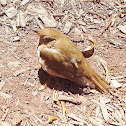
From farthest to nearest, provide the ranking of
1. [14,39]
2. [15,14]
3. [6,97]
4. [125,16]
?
1. [125,16]
2. [15,14]
3. [14,39]
4. [6,97]

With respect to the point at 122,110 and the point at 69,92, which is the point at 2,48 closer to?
the point at 69,92

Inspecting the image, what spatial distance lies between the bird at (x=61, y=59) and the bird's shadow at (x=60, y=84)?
0.56 ft

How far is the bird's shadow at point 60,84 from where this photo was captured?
15.6 feet

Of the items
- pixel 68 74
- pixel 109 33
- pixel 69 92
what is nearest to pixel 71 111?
pixel 69 92

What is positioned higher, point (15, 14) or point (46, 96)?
point (15, 14)

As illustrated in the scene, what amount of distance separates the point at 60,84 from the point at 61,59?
67 centimetres

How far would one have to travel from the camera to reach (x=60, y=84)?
15.8 ft

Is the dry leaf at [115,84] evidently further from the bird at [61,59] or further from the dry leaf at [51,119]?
the dry leaf at [51,119]

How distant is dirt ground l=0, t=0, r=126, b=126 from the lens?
4.30 meters

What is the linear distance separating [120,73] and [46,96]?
5.91 ft

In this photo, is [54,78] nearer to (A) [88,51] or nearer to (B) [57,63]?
(B) [57,63]

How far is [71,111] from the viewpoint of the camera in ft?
14.6

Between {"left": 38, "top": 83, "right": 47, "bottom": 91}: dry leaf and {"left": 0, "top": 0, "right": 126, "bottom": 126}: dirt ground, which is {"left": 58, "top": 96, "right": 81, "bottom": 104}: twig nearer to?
{"left": 0, "top": 0, "right": 126, "bottom": 126}: dirt ground

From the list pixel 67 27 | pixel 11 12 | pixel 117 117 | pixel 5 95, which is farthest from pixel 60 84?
pixel 11 12
